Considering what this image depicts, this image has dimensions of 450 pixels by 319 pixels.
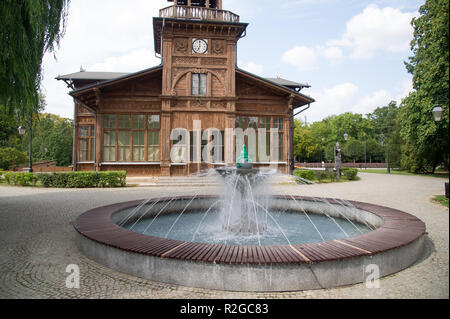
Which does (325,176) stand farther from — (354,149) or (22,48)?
(354,149)

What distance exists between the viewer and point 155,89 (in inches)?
824


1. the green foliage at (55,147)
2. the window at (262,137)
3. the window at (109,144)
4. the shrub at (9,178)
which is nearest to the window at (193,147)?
the window at (262,137)

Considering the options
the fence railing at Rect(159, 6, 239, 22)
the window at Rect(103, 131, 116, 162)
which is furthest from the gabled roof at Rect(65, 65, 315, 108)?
the fence railing at Rect(159, 6, 239, 22)

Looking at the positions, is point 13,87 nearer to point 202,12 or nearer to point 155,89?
point 155,89

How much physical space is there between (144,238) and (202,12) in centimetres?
2037

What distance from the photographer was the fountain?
12.4ft

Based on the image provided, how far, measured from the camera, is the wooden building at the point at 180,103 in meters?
20.2

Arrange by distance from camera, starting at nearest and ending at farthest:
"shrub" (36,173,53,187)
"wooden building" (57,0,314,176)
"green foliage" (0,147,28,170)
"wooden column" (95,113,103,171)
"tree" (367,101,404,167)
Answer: "shrub" (36,173,53,187) < "wooden building" (57,0,314,176) < "wooden column" (95,113,103,171) < "green foliage" (0,147,28,170) < "tree" (367,101,404,167)

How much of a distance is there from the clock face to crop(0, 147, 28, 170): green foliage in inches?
1063

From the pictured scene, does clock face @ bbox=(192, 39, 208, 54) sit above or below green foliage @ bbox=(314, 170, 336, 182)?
above

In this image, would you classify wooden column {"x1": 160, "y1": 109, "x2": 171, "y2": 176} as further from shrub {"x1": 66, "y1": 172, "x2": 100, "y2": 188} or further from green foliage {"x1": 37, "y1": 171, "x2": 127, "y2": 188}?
shrub {"x1": 66, "y1": 172, "x2": 100, "y2": 188}

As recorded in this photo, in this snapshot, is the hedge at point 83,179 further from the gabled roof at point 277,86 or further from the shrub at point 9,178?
the gabled roof at point 277,86

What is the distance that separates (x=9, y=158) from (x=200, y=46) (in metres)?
27.6
